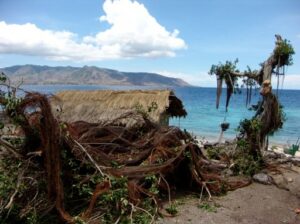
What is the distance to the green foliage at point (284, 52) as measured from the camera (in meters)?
10.3

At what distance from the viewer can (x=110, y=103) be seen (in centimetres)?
1258

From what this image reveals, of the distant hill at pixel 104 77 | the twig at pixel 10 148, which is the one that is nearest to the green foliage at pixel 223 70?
the twig at pixel 10 148

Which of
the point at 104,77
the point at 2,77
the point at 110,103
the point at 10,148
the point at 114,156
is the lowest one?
the point at 104,77

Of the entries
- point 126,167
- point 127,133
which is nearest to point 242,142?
point 127,133

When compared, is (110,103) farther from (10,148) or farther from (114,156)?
(10,148)

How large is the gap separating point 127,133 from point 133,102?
3.60 metres

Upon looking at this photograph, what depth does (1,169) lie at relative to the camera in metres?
6.94

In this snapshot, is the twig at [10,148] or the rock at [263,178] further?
the rock at [263,178]

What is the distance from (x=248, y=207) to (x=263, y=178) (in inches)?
80.0

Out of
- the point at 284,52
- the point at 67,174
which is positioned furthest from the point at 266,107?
the point at 67,174

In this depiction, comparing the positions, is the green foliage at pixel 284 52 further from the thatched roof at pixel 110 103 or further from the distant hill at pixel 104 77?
the distant hill at pixel 104 77

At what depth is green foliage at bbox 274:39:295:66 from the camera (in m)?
10.3

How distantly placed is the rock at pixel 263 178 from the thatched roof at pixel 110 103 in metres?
3.51

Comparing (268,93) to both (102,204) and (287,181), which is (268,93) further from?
(102,204)
